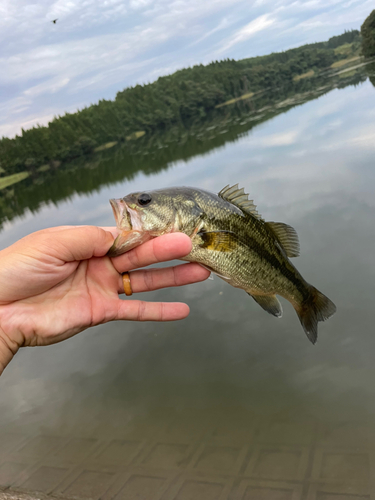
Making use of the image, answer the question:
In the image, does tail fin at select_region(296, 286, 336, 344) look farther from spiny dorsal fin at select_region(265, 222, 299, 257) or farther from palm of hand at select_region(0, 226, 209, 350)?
palm of hand at select_region(0, 226, 209, 350)

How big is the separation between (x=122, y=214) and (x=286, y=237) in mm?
1748

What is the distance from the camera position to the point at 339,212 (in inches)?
393

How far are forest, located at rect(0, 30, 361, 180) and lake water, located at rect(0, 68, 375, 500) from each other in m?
88.8

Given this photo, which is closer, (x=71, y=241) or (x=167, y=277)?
(x=71, y=241)

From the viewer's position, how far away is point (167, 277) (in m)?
3.67

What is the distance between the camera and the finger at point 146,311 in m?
3.60

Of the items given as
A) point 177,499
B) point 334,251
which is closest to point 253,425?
point 177,499

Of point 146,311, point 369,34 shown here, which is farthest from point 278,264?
point 369,34

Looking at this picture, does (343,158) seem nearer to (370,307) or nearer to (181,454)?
(370,307)

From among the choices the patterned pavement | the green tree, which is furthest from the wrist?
the green tree

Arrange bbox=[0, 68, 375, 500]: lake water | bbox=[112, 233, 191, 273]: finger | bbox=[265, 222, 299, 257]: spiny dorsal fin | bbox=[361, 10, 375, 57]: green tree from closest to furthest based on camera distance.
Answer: bbox=[112, 233, 191, 273]: finger → bbox=[265, 222, 299, 257]: spiny dorsal fin → bbox=[0, 68, 375, 500]: lake water → bbox=[361, 10, 375, 57]: green tree

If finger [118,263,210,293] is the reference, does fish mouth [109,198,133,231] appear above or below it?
above

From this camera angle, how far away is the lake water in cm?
421

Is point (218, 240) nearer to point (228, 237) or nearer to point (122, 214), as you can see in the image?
point (228, 237)
